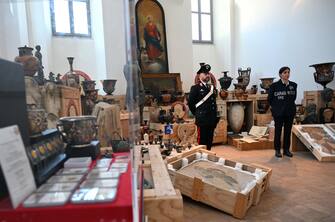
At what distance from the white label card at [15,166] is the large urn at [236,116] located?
4.52m

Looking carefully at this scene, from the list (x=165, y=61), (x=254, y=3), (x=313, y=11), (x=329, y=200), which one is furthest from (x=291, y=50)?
(x=329, y=200)

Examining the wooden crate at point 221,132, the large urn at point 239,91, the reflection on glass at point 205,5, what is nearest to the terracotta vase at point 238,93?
the large urn at point 239,91

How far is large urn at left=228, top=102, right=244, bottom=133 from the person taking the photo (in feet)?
16.0

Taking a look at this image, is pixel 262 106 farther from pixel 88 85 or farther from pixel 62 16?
pixel 62 16

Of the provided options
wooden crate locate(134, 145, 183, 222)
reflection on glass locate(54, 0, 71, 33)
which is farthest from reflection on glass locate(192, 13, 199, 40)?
wooden crate locate(134, 145, 183, 222)

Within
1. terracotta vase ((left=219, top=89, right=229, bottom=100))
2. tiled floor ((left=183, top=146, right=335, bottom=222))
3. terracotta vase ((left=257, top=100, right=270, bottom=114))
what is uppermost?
terracotta vase ((left=219, top=89, right=229, bottom=100))

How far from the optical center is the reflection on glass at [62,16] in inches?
51.8

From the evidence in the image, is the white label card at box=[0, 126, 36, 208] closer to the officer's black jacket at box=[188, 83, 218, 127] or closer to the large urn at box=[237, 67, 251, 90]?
the officer's black jacket at box=[188, 83, 218, 127]

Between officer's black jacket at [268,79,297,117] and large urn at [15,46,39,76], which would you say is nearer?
large urn at [15,46,39,76]

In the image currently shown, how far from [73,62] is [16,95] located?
681 mm

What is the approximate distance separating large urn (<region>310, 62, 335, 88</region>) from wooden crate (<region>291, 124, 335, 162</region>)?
32.2 inches

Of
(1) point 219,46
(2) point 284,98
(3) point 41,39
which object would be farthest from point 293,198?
(1) point 219,46

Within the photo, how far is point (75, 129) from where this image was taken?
1.00 metres

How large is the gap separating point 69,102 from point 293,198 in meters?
2.03
